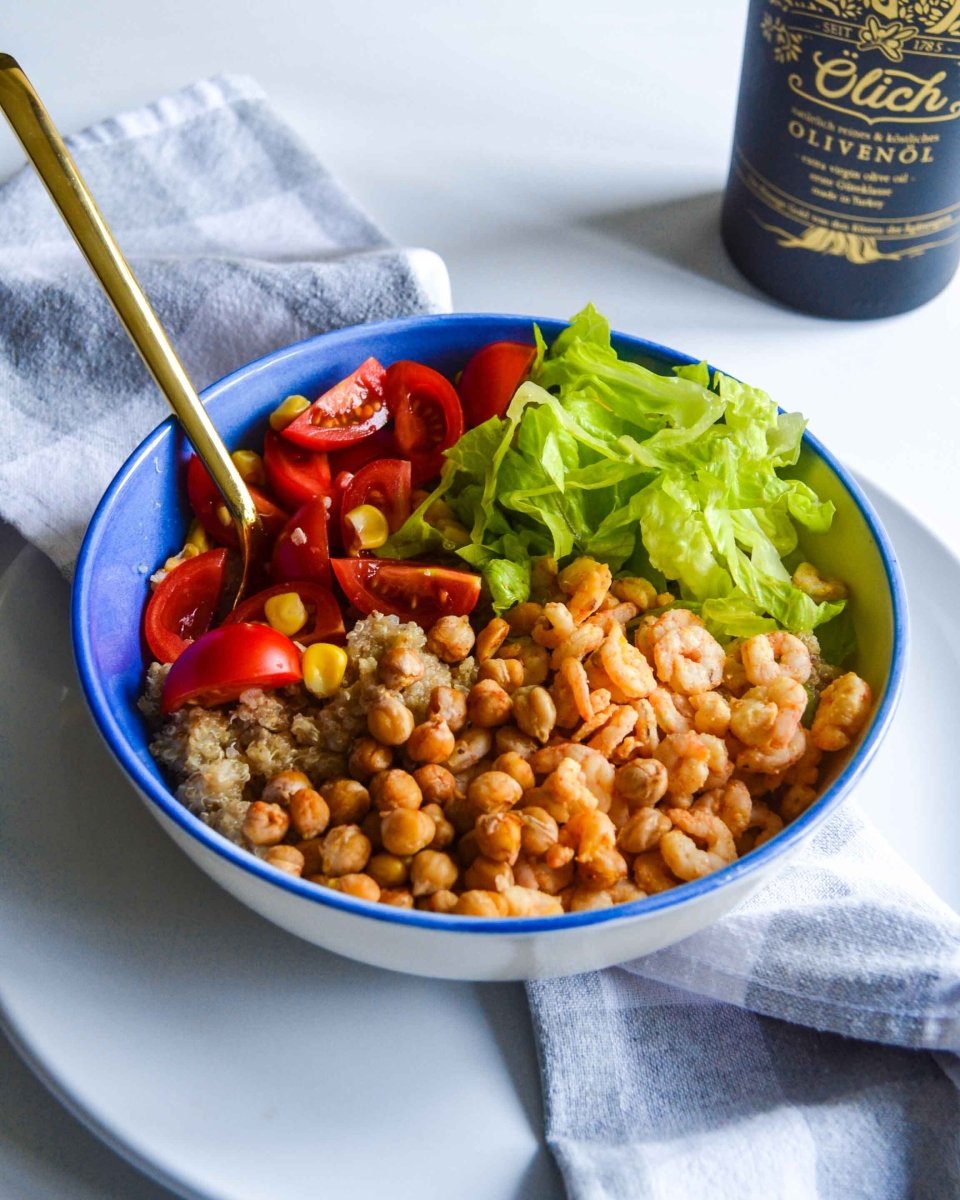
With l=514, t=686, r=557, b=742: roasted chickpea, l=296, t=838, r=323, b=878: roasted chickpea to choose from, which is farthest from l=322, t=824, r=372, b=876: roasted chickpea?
l=514, t=686, r=557, b=742: roasted chickpea

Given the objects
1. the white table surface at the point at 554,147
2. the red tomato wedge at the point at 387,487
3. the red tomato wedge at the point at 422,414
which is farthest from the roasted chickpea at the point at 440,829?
the white table surface at the point at 554,147

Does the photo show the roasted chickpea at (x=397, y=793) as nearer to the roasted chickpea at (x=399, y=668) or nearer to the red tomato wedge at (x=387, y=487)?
the roasted chickpea at (x=399, y=668)

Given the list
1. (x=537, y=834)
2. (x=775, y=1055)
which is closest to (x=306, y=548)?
(x=537, y=834)

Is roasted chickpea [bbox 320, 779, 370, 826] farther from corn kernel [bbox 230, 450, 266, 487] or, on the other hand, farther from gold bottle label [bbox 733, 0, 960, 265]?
gold bottle label [bbox 733, 0, 960, 265]

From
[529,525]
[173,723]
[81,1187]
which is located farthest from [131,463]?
[81,1187]

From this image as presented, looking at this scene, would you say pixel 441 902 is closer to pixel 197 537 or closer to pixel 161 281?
pixel 197 537

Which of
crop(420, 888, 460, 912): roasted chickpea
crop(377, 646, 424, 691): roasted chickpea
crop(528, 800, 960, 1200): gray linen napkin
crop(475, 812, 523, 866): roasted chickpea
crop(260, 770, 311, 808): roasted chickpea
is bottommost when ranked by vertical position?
crop(528, 800, 960, 1200): gray linen napkin

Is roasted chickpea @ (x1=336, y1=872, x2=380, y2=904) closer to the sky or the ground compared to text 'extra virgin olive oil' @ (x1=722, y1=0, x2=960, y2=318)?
closer to the ground
